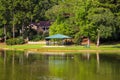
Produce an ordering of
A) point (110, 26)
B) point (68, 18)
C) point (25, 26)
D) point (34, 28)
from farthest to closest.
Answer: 1. point (34, 28)
2. point (25, 26)
3. point (68, 18)
4. point (110, 26)

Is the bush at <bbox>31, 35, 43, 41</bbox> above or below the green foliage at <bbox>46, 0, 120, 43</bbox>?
below

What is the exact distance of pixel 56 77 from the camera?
99.6ft

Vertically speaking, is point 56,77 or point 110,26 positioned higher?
point 110,26

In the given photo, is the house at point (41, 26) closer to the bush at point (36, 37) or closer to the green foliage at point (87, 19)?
the bush at point (36, 37)

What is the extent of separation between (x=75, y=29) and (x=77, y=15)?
178 inches

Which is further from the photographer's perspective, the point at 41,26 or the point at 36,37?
the point at 41,26

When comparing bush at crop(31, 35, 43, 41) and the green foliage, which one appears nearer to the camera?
the green foliage

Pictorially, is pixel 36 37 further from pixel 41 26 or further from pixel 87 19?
pixel 87 19

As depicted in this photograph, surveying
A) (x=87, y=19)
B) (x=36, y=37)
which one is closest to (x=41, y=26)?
(x=36, y=37)

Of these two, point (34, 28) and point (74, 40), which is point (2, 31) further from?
point (74, 40)

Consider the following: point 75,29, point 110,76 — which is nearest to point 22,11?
point 75,29

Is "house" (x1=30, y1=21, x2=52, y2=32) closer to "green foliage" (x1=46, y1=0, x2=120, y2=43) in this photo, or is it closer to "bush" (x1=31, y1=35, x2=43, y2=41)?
"bush" (x1=31, y1=35, x2=43, y2=41)

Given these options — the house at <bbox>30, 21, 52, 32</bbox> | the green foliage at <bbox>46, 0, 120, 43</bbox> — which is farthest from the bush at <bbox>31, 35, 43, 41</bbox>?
the green foliage at <bbox>46, 0, 120, 43</bbox>

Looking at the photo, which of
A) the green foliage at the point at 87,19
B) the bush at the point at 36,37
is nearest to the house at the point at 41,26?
the bush at the point at 36,37
